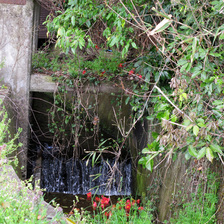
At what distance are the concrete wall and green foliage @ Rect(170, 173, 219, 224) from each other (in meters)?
2.98

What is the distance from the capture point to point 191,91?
247cm

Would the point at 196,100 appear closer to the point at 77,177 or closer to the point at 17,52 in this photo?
the point at 17,52

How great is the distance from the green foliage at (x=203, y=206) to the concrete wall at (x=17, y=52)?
298 centimetres

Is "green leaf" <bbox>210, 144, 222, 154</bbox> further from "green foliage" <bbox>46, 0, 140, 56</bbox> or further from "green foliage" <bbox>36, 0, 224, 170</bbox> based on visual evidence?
"green foliage" <bbox>46, 0, 140, 56</bbox>

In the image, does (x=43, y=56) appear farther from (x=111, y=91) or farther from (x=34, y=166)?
(x=34, y=166)

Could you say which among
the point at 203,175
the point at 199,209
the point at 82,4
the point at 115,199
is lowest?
the point at 115,199

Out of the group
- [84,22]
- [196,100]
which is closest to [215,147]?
[196,100]

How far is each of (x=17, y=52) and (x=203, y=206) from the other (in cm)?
377

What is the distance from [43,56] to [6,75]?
2.87ft

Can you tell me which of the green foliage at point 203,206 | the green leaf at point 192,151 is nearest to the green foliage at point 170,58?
the green leaf at point 192,151

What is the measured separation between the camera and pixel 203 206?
3100 millimetres

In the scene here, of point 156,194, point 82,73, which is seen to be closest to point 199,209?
point 156,194

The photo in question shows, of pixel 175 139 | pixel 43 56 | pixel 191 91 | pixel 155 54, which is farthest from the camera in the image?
pixel 43 56

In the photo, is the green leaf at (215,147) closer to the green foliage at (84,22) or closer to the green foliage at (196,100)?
the green foliage at (196,100)
